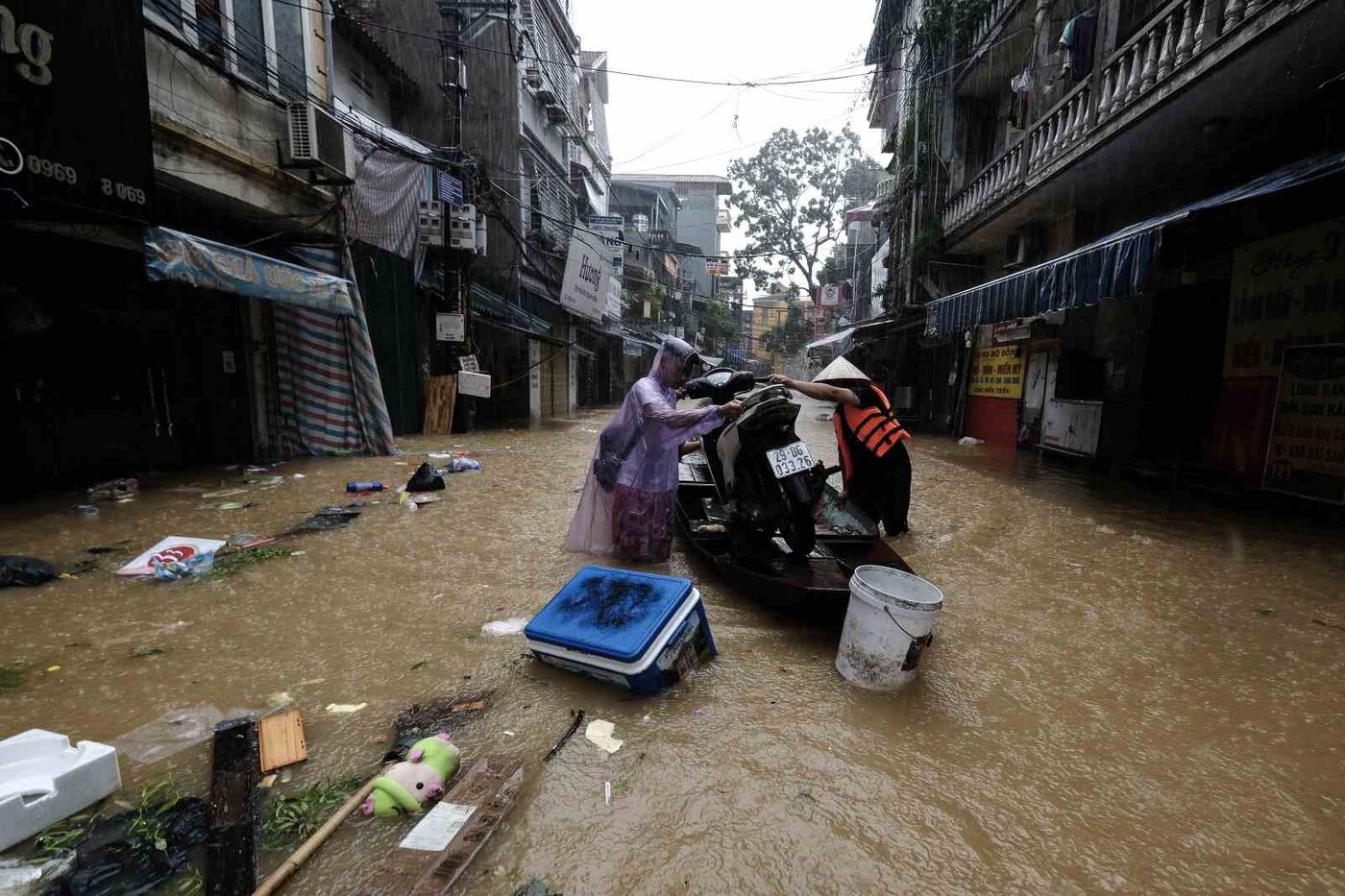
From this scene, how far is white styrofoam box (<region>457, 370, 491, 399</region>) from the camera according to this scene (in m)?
11.1

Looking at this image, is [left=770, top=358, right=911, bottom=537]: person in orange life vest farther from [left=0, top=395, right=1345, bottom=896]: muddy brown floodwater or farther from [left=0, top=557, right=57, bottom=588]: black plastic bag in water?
[left=0, top=557, right=57, bottom=588]: black plastic bag in water

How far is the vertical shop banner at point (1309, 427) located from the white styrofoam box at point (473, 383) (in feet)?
36.5

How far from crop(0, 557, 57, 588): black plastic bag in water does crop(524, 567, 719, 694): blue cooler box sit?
10.7ft

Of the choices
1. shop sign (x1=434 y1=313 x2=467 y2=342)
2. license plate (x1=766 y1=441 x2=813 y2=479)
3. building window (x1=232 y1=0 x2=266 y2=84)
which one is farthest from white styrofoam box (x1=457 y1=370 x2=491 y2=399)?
license plate (x1=766 y1=441 x2=813 y2=479)

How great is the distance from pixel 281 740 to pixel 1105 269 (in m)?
7.41

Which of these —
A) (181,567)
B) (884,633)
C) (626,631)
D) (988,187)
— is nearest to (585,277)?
(988,187)

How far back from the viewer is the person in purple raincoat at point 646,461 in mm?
3570

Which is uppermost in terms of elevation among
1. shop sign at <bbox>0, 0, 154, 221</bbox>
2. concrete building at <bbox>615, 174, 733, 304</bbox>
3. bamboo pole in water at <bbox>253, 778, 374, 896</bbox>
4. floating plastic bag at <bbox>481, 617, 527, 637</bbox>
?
concrete building at <bbox>615, 174, 733, 304</bbox>

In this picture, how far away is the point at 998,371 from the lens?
12.0 meters

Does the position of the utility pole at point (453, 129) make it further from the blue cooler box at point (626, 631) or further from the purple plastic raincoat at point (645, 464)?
the blue cooler box at point (626, 631)

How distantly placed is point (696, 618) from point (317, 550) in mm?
3073

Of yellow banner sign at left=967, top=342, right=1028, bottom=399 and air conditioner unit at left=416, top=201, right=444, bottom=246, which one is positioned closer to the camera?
air conditioner unit at left=416, top=201, right=444, bottom=246

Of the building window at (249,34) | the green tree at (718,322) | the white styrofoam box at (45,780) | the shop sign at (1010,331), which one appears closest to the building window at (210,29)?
the building window at (249,34)

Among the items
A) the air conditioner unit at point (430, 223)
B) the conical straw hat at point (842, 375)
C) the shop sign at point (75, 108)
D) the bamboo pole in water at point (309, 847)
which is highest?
the air conditioner unit at point (430, 223)
